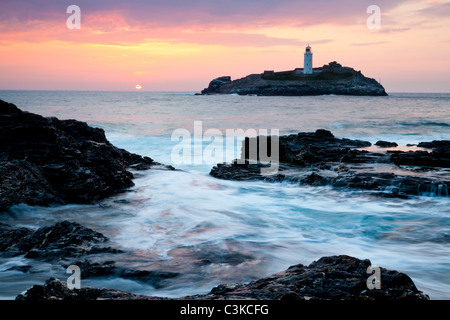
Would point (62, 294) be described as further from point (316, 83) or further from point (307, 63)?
point (307, 63)

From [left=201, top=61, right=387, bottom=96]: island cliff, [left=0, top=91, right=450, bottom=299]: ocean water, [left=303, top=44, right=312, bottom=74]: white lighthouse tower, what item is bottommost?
[left=0, top=91, right=450, bottom=299]: ocean water

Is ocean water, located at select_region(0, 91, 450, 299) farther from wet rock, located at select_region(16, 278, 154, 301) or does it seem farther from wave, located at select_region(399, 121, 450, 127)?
wave, located at select_region(399, 121, 450, 127)

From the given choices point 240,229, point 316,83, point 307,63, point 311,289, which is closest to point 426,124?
point 240,229

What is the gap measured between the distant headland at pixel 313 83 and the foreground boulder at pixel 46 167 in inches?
4347

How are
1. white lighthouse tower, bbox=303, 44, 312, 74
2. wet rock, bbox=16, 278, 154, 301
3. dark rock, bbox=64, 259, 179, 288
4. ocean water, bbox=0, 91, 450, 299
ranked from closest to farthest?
1. wet rock, bbox=16, 278, 154, 301
2. dark rock, bbox=64, 259, 179, 288
3. ocean water, bbox=0, 91, 450, 299
4. white lighthouse tower, bbox=303, 44, 312, 74

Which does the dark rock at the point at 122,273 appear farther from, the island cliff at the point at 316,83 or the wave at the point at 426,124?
the island cliff at the point at 316,83

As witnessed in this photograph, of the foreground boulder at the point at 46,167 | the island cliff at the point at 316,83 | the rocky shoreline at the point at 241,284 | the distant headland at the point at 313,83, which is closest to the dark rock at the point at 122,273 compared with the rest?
the rocky shoreline at the point at 241,284

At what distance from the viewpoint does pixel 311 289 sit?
2.93 meters

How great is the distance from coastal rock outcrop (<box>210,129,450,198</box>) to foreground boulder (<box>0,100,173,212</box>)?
13.1 ft

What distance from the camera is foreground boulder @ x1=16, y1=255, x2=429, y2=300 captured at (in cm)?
266

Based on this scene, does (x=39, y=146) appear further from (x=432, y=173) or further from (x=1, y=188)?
(x=432, y=173)

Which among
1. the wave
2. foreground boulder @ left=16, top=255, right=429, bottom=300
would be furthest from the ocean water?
the wave

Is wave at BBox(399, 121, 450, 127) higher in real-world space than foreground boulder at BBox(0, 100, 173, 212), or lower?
higher
